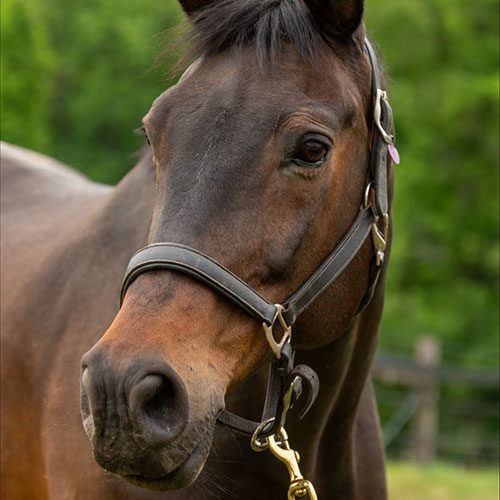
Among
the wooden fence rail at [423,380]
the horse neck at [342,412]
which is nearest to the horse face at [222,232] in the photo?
the horse neck at [342,412]

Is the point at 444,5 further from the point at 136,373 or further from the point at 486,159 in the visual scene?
the point at 136,373

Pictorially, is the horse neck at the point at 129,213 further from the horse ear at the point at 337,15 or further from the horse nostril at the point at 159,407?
the horse nostril at the point at 159,407

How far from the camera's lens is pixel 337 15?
302 centimetres

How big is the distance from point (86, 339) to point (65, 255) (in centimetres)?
49

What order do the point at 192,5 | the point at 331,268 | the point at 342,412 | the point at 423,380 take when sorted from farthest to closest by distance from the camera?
the point at 423,380 < the point at 342,412 < the point at 192,5 < the point at 331,268

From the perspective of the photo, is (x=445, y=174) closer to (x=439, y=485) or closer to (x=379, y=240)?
(x=439, y=485)

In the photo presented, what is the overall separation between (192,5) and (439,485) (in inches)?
252

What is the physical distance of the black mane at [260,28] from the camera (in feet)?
9.51

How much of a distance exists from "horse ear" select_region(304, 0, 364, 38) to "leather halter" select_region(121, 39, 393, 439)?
17 centimetres

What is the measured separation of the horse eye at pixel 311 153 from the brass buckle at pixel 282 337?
0.41m

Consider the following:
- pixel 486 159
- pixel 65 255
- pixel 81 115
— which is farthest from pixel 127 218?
pixel 81 115

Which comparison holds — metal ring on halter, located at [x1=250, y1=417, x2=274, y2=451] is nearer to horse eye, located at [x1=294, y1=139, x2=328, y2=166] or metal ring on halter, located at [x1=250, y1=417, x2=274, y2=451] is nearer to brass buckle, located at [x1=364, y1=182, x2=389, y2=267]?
brass buckle, located at [x1=364, y1=182, x2=389, y2=267]

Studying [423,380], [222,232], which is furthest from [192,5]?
[423,380]

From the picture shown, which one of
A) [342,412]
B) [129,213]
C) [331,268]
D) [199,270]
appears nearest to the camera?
[199,270]
